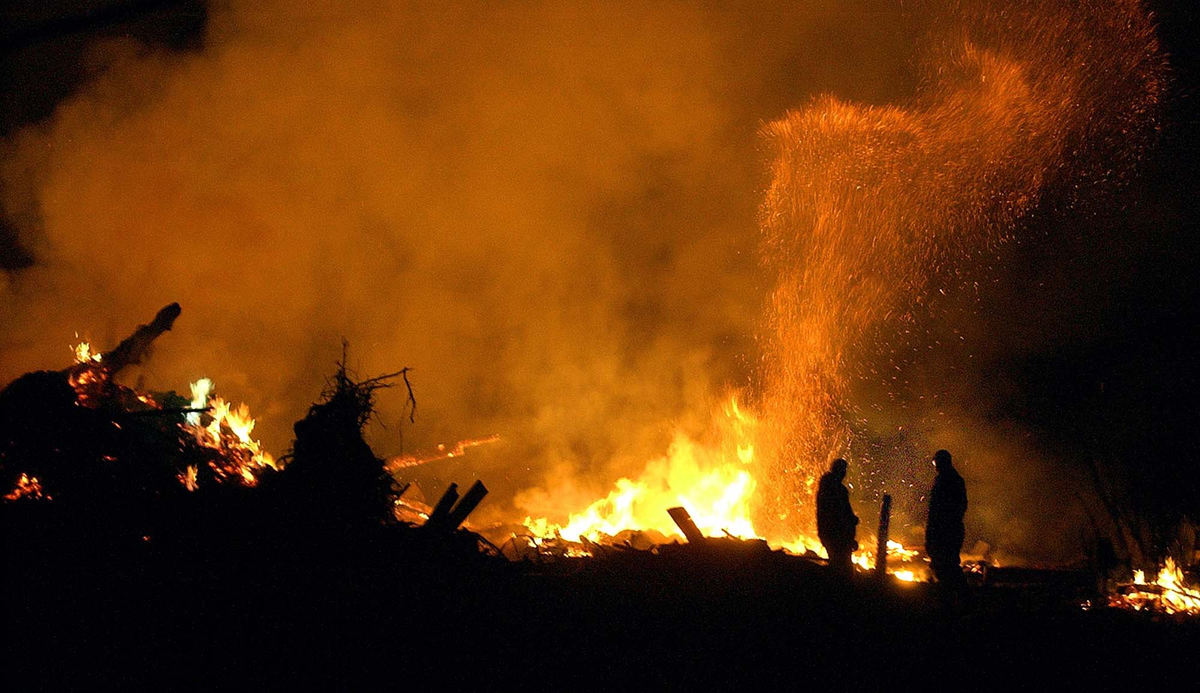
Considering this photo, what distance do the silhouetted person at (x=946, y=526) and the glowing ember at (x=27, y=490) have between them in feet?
26.5

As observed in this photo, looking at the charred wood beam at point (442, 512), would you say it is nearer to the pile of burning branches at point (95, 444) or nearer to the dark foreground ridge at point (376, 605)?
the dark foreground ridge at point (376, 605)

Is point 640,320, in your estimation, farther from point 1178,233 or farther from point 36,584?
point 36,584

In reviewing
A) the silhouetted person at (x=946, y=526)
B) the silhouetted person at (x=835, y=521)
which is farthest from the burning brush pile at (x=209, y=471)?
the silhouetted person at (x=946, y=526)

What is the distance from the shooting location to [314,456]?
5609mm

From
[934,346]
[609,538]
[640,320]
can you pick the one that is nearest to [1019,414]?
[934,346]

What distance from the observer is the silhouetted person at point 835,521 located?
716 centimetres

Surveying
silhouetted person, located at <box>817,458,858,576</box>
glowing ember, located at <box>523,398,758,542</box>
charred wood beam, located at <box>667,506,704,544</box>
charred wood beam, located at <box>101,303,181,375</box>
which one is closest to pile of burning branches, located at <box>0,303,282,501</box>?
charred wood beam, located at <box>101,303,181,375</box>

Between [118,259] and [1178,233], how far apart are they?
22588 millimetres

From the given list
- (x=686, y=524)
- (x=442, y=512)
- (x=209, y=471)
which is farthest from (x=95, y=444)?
(x=686, y=524)

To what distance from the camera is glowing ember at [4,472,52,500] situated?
4.79 metres

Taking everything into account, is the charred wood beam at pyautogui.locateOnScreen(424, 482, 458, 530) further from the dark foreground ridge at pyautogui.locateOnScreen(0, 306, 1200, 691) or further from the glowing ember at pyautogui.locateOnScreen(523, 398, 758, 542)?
the glowing ember at pyautogui.locateOnScreen(523, 398, 758, 542)

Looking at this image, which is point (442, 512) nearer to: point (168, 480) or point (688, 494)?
point (168, 480)

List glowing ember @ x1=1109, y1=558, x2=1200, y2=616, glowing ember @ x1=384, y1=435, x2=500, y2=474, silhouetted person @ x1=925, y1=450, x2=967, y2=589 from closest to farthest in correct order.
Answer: silhouetted person @ x1=925, y1=450, x2=967, y2=589 → glowing ember @ x1=1109, y1=558, x2=1200, y2=616 → glowing ember @ x1=384, y1=435, x2=500, y2=474

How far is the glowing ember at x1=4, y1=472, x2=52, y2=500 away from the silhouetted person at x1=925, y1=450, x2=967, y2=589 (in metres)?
8.08
